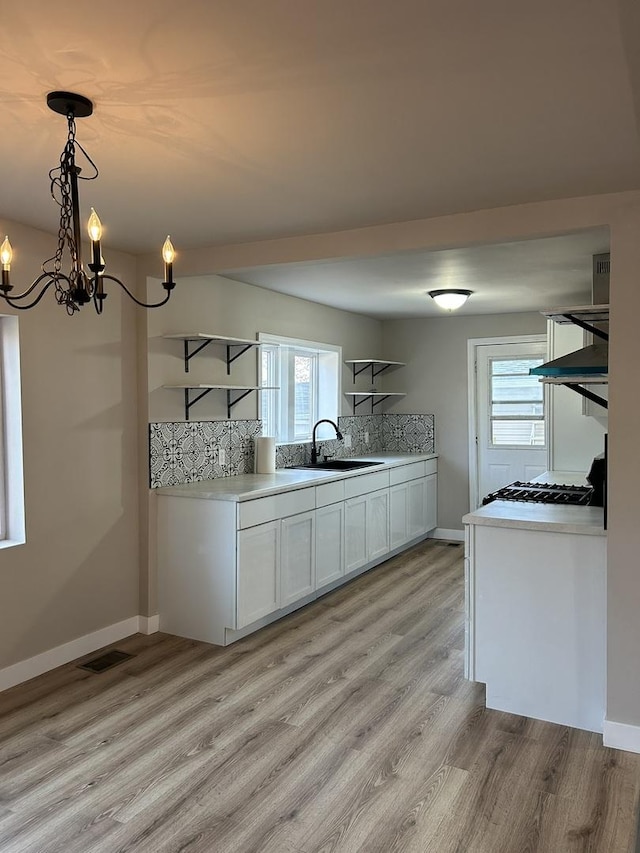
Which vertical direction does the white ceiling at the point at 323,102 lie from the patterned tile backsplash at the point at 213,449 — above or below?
above

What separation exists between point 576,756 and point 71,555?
269cm

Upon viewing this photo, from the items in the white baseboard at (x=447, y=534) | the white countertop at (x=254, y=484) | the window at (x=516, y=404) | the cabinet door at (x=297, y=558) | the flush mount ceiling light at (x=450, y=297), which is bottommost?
the white baseboard at (x=447, y=534)

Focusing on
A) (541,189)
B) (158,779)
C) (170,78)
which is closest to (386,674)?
(158,779)

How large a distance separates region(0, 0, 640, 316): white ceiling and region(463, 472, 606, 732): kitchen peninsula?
1.50 meters

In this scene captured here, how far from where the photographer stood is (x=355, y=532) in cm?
520

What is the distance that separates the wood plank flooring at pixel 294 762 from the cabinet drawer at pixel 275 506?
75cm

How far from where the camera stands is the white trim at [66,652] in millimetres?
3355

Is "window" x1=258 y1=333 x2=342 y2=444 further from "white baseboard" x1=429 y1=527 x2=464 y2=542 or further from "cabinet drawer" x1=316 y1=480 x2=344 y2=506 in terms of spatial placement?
"white baseboard" x1=429 y1=527 x2=464 y2=542

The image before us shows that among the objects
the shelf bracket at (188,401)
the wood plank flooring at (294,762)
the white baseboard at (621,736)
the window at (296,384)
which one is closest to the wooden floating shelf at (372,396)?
the window at (296,384)

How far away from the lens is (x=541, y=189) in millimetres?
2760

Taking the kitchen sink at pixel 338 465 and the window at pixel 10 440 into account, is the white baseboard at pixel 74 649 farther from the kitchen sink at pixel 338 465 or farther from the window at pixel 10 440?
the kitchen sink at pixel 338 465

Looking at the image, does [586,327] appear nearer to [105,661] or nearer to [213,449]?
[213,449]

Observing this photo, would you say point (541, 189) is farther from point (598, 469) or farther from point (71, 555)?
point (71, 555)

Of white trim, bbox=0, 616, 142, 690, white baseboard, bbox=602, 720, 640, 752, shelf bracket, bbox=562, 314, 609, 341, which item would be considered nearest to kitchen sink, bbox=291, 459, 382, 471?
white trim, bbox=0, 616, 142, 690
